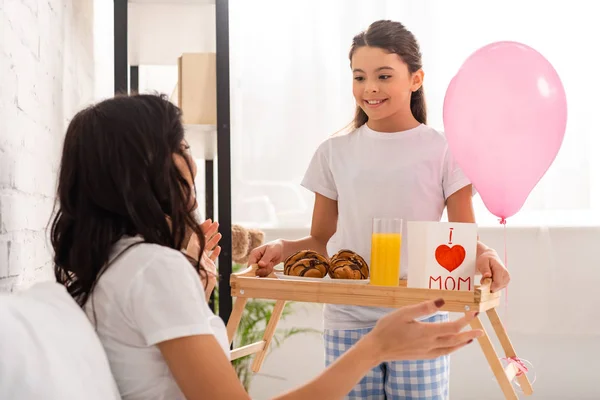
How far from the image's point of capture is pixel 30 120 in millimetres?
1360

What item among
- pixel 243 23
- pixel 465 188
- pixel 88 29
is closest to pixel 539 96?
pixel 465 188

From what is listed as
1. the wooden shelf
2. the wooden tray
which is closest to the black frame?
the wooden shelf

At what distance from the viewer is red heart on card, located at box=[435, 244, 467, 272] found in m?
1.33

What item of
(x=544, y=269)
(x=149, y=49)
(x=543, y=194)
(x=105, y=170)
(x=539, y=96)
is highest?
(x=149, y=49)

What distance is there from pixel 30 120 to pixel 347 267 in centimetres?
67

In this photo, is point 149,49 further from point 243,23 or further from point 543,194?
point 543,194

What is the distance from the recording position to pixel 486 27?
3043mm

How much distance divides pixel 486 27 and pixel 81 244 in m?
2.47

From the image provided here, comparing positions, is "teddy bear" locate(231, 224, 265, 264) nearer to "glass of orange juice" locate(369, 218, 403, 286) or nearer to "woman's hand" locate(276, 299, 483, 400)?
"glass of orange juice" locate(369, 218, 403, 286)

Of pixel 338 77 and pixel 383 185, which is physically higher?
pixel 338 77

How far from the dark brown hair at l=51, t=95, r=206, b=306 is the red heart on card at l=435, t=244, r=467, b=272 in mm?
533

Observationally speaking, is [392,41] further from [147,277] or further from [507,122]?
[147,277]

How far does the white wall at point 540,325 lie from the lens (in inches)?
117

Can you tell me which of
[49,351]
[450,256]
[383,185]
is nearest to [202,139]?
[383,185]
